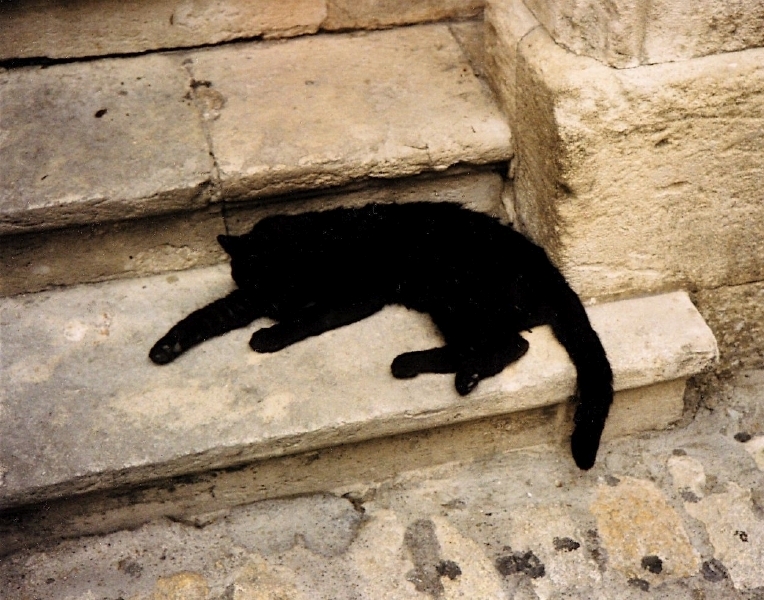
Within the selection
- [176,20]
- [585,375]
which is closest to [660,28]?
[585,375]

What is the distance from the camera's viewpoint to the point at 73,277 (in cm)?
220

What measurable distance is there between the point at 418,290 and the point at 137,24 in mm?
1238

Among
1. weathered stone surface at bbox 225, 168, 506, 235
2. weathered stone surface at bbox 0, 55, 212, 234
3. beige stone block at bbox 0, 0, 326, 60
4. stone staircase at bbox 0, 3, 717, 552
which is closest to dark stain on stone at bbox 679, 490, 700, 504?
stone staircase at bbox 0, 3, 717, 552

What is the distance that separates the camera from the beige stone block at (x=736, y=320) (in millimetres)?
2191

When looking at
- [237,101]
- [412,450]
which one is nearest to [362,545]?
[412,450]

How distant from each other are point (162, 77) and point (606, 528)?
182cm

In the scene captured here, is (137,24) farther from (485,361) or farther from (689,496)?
(689,496)

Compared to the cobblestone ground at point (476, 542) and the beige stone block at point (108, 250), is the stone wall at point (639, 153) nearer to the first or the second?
the cobblestone ground at point (476, 542)

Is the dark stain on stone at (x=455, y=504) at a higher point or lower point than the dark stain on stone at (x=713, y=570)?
lower

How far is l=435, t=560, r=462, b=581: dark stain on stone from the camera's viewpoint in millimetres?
1827

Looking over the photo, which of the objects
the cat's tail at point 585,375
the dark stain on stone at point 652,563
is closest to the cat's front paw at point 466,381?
the cat's tail at point 585,375

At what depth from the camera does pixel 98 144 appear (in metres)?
2.17

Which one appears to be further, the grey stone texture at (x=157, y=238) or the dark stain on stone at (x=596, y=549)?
the grey stone texture at (x=157, y=238)

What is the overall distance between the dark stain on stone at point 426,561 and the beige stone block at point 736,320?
100 centimetres
